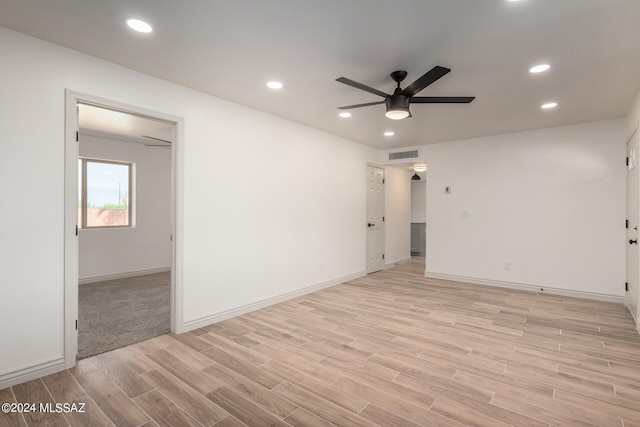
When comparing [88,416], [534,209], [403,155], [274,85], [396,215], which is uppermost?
[274,85]

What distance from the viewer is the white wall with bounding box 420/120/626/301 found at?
4.57 metres

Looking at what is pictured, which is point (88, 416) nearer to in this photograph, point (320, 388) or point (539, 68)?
point (320, 388)

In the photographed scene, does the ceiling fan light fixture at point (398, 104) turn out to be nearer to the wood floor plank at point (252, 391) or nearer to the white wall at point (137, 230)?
the wood floor plank at point (252, 391)

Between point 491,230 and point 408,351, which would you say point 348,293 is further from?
point 491,230

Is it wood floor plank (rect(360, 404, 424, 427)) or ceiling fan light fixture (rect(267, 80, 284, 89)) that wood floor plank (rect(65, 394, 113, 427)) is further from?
ceiling fan light fixture (rect(267, 80, 284, 89))

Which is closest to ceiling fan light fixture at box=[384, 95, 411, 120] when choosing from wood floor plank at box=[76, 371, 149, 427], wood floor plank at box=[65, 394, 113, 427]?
wood floor plank at box=[76, 371, 149, 427]

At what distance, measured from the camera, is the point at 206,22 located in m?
2.21

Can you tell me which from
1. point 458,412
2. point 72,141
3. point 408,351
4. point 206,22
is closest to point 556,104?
point 408,351

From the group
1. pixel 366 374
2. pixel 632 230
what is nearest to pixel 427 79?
pixel 366 374

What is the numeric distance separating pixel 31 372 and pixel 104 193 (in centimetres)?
435

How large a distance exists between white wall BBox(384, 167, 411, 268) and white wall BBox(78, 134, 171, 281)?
4.81 meters

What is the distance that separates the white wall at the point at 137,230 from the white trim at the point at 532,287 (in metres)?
5.60

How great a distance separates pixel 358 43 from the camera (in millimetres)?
2451

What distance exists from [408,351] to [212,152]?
2944mm
